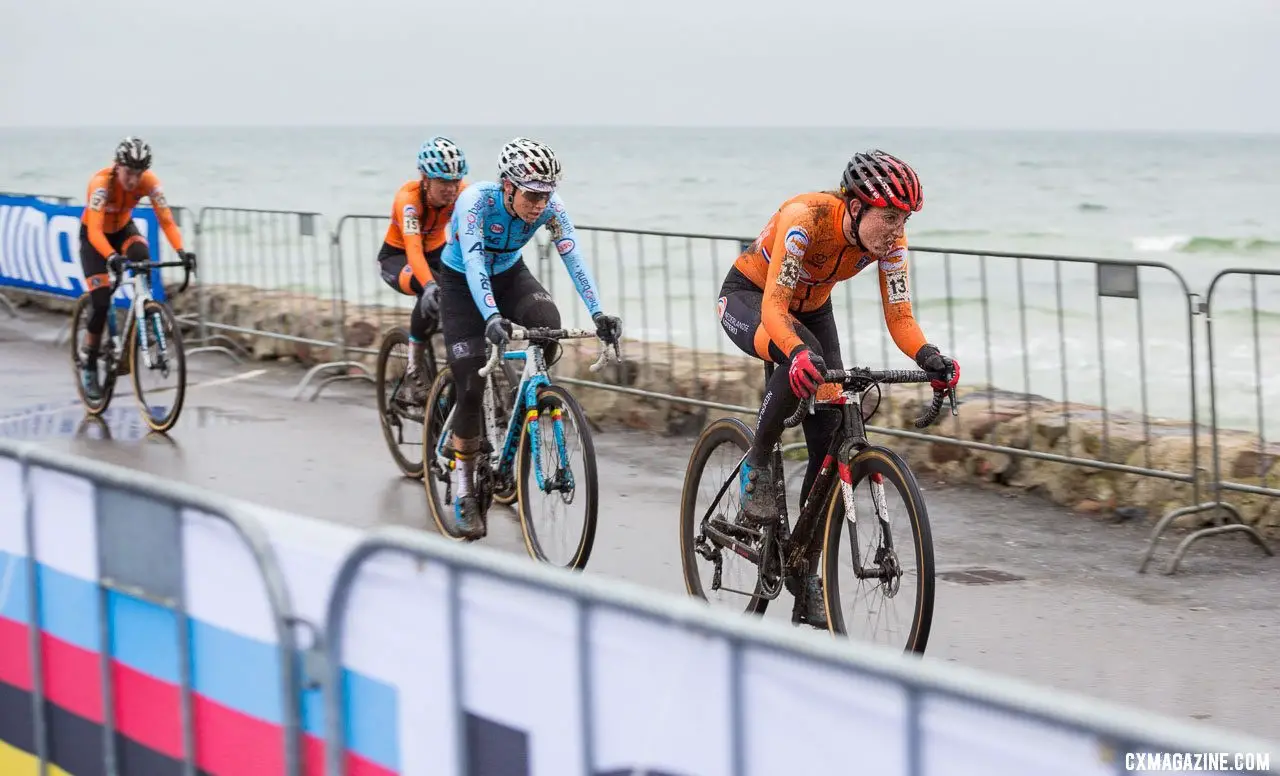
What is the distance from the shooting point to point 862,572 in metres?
5.51

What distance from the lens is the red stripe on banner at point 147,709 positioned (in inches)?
146

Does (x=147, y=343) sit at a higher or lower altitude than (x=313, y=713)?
higher

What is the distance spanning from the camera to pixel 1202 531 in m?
7.19

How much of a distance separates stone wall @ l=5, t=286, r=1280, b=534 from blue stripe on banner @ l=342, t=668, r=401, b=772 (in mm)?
3623

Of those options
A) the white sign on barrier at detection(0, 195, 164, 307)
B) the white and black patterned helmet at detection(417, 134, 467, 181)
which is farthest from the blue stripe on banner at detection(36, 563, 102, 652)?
the white sign on barrier at detection(0, 195, 164, 307)

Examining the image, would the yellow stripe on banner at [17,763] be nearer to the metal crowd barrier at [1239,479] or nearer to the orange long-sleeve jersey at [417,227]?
the orange long-sleeve jersey at [417,227]

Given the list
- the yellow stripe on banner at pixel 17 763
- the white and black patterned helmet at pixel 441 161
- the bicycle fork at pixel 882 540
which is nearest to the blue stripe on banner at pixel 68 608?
the yellow stripe on banner at pixel 17 763

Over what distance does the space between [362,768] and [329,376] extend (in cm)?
949

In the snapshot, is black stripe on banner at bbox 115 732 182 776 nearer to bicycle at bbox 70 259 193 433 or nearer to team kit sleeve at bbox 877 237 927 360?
team kit sleeve at bbox 877 237 927 360

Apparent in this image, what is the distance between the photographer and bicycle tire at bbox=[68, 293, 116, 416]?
11.0 metres

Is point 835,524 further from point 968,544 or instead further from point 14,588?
point 14,588

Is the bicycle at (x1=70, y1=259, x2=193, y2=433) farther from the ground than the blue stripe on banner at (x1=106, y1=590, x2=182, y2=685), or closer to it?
farther from the ground

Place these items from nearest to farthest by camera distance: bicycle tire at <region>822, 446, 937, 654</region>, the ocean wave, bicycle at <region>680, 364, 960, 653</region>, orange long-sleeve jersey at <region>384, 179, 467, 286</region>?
bicycle tire at <region>822, 446, 937, 654</region> < bicycle at <region>680, 364, 960, 653</region> < orange long-sleeve jersey at <region>384, 179, 467, 286</region> < the ocean wave

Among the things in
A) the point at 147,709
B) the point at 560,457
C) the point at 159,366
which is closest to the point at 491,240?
the point at 560,457
